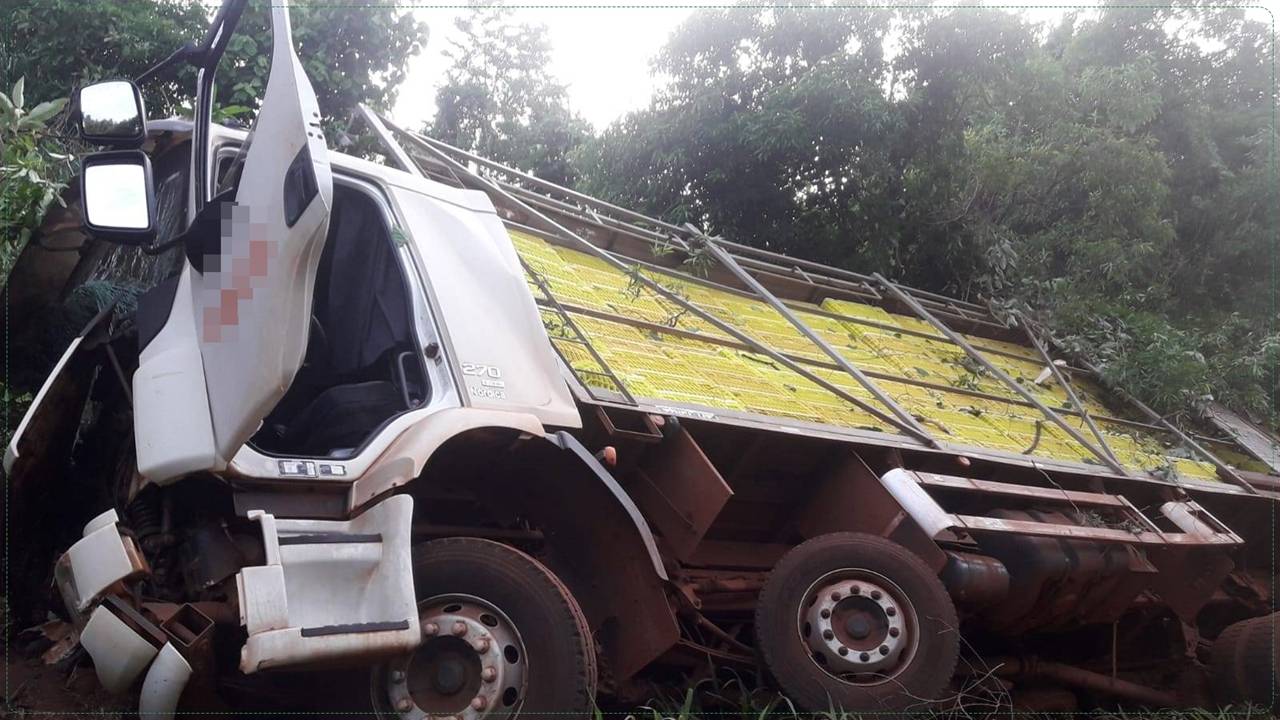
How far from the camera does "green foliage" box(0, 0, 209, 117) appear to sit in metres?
8.30

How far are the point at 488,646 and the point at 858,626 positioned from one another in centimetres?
175

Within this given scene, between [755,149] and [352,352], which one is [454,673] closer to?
[352,352]

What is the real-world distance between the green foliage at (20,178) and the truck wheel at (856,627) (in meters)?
3.30

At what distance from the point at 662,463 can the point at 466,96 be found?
435 inches

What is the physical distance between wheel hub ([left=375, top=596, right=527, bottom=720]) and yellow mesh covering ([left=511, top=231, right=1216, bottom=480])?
1.40 metres

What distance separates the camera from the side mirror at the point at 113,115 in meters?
3.13

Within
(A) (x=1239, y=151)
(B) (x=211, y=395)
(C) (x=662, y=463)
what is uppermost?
(A) (x=1239, y=151)

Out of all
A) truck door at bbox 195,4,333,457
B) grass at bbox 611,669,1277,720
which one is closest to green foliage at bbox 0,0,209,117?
truck door at bbox 195,4,333,457

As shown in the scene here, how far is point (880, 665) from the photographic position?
4.00 metres

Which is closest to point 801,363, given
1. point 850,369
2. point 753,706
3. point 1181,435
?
point 850,369

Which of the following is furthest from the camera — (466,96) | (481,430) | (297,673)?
(466,96)

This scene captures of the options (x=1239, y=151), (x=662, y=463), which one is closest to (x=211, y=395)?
(x=662, y=463)

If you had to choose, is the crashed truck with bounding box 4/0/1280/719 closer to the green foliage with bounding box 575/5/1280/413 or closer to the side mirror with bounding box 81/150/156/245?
the side mirror with bounding box 81/150/156/245

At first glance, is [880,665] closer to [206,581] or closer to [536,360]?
[536,360]
